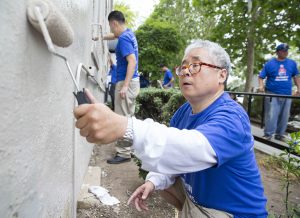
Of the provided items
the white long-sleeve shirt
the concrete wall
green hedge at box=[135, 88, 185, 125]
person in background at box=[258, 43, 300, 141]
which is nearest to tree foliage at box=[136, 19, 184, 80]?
green hedge at box=[135, 88, 185, 125]

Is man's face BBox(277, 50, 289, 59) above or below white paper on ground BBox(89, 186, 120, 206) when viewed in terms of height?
above

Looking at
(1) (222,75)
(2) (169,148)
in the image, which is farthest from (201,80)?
(2) (169,148)

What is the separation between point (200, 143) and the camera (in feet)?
4.20

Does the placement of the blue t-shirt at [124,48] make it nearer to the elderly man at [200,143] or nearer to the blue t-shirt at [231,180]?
the elderly man at [200,143]

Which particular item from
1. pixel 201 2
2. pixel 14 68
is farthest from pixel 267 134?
pixel 201 2

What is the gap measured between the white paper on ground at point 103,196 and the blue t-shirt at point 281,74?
4283 millimetres

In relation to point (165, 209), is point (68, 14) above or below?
above

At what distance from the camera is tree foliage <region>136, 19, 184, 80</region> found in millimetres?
14609

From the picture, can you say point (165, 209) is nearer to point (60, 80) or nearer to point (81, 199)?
point (81, 199)

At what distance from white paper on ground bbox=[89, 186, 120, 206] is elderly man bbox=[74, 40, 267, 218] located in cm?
94

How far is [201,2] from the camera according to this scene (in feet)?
37.4

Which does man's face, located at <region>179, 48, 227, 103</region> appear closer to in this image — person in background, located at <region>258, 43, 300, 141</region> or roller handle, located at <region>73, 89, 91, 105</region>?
roller handle, located at <region>73, 89, 91, 105</region>

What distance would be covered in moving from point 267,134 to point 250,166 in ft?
15.4

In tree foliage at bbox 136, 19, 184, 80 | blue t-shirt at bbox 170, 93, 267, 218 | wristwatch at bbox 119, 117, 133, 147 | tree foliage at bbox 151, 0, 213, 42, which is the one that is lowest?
blue t-shirt at bbox 170, 93, 267, 218
